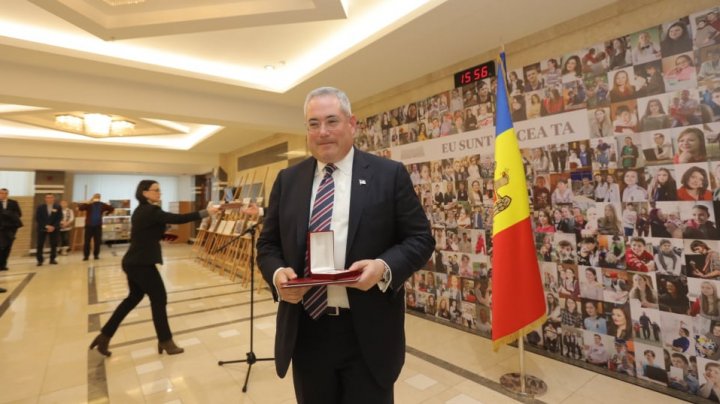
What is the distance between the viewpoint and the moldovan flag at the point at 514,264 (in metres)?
2.49

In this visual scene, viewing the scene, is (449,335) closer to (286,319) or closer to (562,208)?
(562,208)

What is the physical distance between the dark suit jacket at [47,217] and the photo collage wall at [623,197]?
408 inches

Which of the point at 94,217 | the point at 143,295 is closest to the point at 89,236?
the point at 94,217

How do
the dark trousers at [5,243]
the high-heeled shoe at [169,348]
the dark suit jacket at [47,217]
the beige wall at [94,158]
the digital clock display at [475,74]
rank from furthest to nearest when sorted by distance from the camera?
the beige wall at [94,158], the dark suit jacket at [47,217], the dark trousers at [5,243], the digital clock display at [475,74], the high-heeled shoe at [169,348]

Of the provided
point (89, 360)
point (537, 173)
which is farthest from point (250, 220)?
point (537, 173)

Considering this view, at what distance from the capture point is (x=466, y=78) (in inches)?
145

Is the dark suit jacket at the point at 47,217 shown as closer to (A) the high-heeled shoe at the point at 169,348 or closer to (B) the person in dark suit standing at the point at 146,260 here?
(B) the person in dark suit standing at the point at 146,260

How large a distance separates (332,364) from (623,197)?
8.92ft

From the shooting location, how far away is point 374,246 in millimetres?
1137

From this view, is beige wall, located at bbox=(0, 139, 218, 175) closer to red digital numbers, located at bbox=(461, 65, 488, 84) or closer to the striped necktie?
red digital numbers, located at bbox=(461, 65, 488, 84)

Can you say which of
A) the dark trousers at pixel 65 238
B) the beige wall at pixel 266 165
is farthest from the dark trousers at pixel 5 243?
the beige wall at pixel 266 165

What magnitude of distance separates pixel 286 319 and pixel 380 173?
628mm

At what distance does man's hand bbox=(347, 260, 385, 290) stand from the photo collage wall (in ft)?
8.59

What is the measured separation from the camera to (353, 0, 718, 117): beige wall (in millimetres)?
2449
